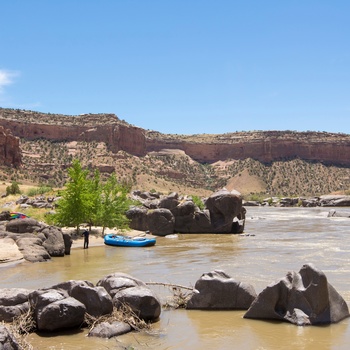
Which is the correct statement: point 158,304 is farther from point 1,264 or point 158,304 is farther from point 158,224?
point 158,224

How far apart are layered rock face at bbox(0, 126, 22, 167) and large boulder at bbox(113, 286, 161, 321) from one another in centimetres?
7857

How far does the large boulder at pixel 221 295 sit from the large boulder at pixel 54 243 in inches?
492

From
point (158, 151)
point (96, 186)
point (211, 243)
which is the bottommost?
point (211, 243)

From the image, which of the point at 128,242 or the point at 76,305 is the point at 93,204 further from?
the point at 76,305

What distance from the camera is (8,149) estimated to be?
86125 millimetres

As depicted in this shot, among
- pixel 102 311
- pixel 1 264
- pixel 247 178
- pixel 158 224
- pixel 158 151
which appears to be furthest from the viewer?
pixel 158 151

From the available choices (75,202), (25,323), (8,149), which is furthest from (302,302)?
(8,149)

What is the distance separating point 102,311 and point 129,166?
349 feet

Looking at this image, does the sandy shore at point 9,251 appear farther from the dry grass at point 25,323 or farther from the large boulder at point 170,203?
the large boulder at point 170,203

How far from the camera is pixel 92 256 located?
78.0 ft

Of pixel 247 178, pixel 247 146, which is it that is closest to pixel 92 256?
pixel 247 178

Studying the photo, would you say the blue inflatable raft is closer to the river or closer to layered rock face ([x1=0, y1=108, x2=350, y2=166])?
the river

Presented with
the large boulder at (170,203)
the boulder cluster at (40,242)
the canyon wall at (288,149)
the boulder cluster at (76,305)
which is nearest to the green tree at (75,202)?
the boulder cluster at (40,242)

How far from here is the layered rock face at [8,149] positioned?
8453 centimetres
